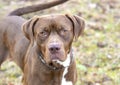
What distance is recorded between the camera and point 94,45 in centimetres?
973

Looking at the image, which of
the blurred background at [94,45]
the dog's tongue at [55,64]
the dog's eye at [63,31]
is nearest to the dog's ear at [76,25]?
the dog's eye at [63,31]

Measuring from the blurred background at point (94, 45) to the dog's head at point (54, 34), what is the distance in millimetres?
1910

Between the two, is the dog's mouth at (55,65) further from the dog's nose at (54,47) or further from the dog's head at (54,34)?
the dog's nose at (54,47)

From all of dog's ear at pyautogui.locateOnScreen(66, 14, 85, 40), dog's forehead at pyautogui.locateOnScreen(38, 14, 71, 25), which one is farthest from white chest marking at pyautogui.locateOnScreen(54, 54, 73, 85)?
dog's forehead at pyautogui.locateOnScreen(38, 14, 71, 25)

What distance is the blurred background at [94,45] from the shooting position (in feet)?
27.7

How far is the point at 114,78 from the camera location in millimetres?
8312

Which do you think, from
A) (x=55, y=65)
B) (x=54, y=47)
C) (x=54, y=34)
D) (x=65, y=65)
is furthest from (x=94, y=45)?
(x=54, y=47)

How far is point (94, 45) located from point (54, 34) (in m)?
3.53

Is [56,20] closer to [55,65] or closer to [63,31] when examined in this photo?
[63,31]

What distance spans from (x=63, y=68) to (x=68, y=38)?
52cm

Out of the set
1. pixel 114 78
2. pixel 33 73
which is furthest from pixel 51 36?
pixel 114 78

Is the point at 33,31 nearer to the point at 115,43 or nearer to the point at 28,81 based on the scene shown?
the point at 28,81

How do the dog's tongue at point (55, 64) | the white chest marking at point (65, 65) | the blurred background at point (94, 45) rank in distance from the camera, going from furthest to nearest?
the blurred background at point (94, 45)
the white chest marking at point (65, 65)
the dog's tongue at point (55, 64)

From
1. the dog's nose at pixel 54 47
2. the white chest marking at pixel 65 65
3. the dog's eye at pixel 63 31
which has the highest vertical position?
the dog's eye at pixel 63 31
